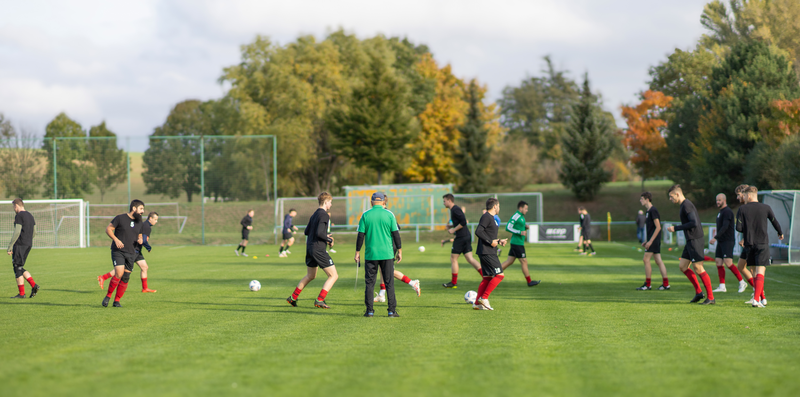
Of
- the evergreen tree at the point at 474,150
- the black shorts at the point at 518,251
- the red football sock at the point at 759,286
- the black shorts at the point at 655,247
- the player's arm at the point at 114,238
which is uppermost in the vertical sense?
the evergreen tree at the point at 474,150

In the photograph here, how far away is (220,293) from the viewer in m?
12.4

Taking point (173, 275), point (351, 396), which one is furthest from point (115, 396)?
point (173, 275)

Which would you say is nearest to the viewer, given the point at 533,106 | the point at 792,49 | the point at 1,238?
the point at 1,238

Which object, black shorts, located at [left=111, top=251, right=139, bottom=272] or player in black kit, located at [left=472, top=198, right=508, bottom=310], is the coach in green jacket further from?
black shorts, located at [left=111, top=251, right=139, bottom=272]

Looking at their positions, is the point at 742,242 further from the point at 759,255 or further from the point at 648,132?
the point at 648,132

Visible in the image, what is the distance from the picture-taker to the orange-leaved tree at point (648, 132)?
4712 centimetres

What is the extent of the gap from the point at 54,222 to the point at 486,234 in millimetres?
28447

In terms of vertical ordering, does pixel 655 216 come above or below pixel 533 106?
below

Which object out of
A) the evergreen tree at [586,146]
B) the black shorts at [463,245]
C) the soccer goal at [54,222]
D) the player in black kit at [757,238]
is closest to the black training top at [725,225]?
the player in black kit at [757,238]

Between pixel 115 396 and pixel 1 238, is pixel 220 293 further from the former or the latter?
pixel 1 238

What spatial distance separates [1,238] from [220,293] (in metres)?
23.4

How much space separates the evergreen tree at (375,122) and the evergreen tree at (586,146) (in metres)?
12.4

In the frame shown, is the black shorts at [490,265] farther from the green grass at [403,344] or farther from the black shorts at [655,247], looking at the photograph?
the black shorts at [655,247]

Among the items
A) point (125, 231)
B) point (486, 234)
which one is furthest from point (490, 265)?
point (125, 231)
